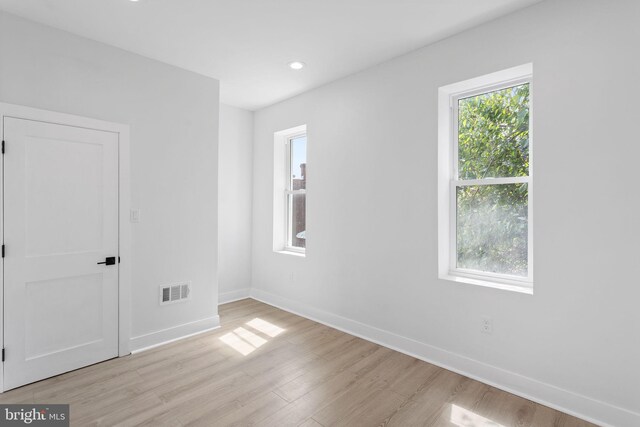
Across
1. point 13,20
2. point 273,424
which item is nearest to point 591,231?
point 273,424

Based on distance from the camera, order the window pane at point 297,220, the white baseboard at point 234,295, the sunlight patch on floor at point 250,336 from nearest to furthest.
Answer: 1. the sunlight patch on floor at point 250,336
2. the window pane at point 297,220
3. the white baseboard at point 234,295

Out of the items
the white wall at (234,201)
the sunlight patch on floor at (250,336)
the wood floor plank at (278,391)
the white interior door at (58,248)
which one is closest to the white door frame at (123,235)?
the white interior door at (58,248)

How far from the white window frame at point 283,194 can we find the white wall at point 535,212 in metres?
0.97

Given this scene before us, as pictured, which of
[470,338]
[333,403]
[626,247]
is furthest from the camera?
[470,338]

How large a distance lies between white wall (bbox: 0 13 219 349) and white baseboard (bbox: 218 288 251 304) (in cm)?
85

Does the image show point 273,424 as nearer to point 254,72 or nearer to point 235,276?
point 235,276

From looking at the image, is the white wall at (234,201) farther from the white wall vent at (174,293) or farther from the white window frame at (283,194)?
the white wall vent at (174,293)

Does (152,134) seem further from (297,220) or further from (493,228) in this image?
(493,228)

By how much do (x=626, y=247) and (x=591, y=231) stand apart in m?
0.19

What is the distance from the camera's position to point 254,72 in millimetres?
3402

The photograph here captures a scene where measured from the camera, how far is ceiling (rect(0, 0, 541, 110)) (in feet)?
7.54

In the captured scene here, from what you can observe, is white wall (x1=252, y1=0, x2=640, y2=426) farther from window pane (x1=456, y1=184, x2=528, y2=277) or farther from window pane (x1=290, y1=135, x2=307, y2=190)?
window pane (x1=290, y1=135, x2=307, y2=190)

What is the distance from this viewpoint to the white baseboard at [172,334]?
3.04 metres

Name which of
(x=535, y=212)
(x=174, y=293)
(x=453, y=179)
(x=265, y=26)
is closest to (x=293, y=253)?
(x=174, y=293)
